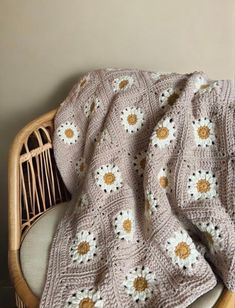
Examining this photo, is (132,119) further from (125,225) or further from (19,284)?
(19,284)

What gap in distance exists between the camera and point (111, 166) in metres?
1.11

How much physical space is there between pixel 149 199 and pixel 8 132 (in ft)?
2.79

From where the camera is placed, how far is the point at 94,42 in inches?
53.0

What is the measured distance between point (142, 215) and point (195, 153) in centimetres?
23

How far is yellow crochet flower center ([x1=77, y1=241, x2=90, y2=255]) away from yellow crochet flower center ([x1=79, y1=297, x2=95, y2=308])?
14cm

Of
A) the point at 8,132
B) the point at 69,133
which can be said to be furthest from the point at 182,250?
the point at 8,132

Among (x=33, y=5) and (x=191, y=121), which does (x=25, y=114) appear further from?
(x=191, y=121)

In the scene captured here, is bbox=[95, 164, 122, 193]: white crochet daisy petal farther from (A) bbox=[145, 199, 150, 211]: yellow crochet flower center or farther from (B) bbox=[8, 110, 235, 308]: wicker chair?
(B) bbox=[8, 110, 235, 308]: wicker chair

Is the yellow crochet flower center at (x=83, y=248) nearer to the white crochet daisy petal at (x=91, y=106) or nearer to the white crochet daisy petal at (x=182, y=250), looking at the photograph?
the white crochet daisy petal at (x=182, y=250)

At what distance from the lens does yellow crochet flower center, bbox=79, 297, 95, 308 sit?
890 mm

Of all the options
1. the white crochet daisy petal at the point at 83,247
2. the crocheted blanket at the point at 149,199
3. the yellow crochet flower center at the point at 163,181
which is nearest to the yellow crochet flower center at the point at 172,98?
the crocheted blanket at the point at 149,199

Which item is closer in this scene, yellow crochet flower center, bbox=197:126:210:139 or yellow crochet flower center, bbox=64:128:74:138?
yellow crochet flower center, bbox=197:126:210:139

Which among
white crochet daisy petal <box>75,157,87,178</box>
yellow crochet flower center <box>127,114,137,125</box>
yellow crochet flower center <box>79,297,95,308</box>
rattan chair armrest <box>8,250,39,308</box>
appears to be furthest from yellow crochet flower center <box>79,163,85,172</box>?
yellow crochet flower center <box>79,297,95,308</box>

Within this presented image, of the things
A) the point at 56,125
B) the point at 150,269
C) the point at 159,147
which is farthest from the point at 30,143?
the point at 150,269
